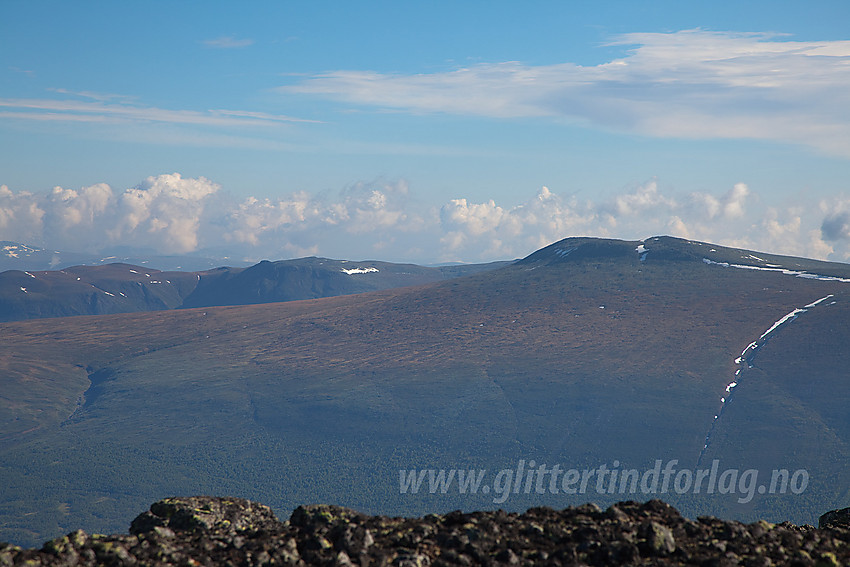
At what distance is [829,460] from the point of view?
162000 millimetres

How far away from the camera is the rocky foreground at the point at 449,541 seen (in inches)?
830

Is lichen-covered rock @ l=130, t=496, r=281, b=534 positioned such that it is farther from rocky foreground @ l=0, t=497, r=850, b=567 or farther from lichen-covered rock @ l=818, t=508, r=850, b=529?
lichen-covered rock @ l=818, t=508, r=850, b=529

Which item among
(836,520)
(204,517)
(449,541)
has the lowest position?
(836,520)

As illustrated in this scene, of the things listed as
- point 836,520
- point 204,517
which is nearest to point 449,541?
point 204,517

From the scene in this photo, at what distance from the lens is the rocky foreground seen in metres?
21.1

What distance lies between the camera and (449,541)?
2258 cm

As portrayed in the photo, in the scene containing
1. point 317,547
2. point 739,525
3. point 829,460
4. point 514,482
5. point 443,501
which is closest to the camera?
point 317,547

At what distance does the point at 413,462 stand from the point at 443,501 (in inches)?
884

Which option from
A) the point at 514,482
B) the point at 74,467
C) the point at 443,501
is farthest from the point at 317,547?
the point at 74,467

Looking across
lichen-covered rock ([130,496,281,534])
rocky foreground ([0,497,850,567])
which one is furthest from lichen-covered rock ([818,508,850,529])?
lichen-covered rock ([130,496,281,534])

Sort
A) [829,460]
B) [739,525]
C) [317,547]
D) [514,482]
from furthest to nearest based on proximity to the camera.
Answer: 1. [514,482]
2. [829,460]
3. [739,525]
4. [317,547]

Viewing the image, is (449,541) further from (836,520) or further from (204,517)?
(836,520)

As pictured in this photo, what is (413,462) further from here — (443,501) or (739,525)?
(739,525)

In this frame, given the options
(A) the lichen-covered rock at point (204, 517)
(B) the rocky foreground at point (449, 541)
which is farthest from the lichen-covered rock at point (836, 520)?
(A) the lichen-covered rock at point (204, 517)
